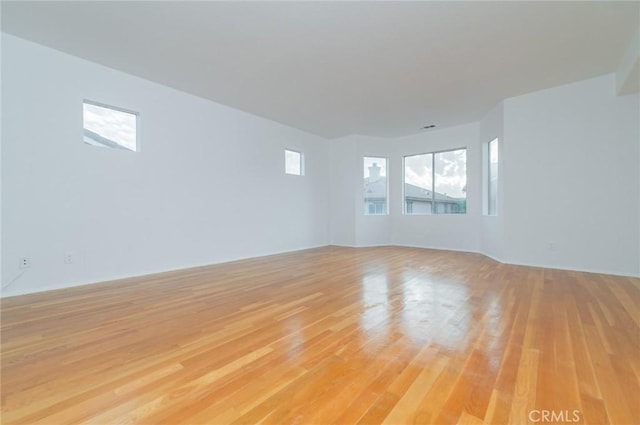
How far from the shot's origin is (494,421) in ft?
3.87

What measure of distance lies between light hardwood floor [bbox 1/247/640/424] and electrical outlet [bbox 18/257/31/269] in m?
0.35

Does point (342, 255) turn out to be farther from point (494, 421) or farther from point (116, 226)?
point (494, 421)

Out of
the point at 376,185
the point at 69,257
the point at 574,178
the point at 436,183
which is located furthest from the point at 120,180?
the point at 574,178

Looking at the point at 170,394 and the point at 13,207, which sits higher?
the point at 13,207

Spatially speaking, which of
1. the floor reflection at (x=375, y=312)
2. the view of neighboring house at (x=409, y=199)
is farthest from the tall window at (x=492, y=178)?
the floor reflection at (x=375, y=312)

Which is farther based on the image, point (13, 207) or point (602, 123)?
point (602, 123)

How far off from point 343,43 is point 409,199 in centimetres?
483

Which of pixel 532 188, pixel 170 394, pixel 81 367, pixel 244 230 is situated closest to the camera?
pixel 170 394

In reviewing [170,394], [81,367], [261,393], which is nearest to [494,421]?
[261,393]

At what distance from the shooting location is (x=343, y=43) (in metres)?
3.10

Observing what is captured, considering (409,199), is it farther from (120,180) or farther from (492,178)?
(120,180)

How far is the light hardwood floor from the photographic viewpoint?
1.26 metres

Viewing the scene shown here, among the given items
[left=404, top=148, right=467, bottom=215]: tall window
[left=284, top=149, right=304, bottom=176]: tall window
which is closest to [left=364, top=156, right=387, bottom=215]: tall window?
[left=404, top=148, right=467, bottom=215]: tall window

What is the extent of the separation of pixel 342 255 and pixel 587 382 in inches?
172
